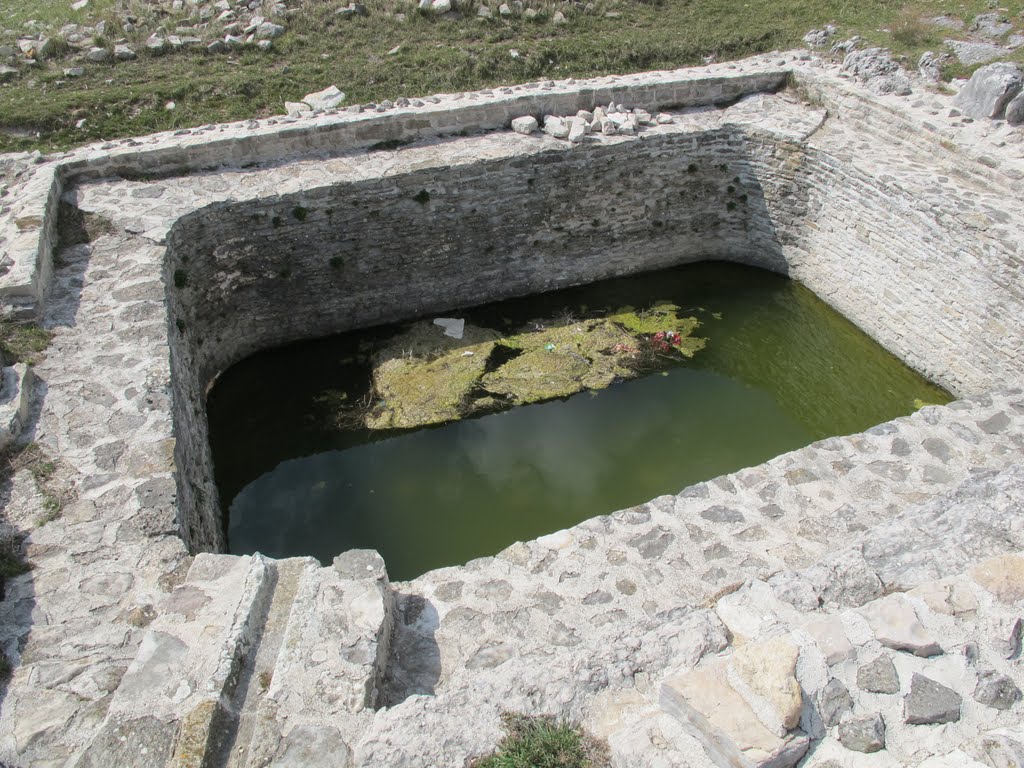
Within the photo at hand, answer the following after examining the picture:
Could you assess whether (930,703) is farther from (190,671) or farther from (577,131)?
(577,131)

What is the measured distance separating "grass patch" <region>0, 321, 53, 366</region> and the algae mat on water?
275 cm

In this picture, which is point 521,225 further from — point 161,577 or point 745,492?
point 161,577

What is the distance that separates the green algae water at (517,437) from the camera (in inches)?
257

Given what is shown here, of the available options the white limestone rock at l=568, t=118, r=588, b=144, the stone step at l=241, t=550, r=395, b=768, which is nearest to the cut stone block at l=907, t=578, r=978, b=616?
the stone step at l=241, t=550, r=395, b=768

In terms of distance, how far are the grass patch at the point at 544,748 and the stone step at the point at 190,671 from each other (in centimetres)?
114

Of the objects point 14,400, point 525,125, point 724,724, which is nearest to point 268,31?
point 525,125

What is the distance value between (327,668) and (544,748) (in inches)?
40.7

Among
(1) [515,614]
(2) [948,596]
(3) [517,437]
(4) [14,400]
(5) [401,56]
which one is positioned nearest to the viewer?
(2) [948,596]

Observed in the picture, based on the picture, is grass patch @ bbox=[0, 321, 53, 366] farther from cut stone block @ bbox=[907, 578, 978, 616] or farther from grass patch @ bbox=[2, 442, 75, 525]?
cut stone block @ bbox=[907, 578, 978, 616]

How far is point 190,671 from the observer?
3.28 m

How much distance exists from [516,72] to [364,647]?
8.74 metres

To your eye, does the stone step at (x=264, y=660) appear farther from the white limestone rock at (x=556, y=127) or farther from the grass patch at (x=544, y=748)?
the white limestone rock at (x=556, y=127)

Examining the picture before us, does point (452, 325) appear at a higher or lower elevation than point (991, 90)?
lower

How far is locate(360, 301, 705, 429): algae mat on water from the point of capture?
7.63 m
